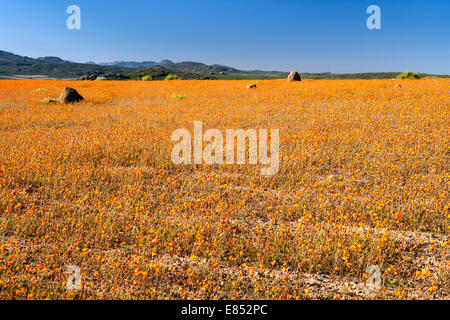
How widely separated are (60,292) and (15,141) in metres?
9.05

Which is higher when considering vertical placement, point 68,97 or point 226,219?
point 68,97

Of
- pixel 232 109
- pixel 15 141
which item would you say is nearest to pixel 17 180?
pixel 15 141

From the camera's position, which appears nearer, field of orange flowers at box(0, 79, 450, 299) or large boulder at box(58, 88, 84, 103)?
field of orange flowers at box(0, 79, 450, 299)

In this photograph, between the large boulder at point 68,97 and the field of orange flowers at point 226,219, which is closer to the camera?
the field of orange flowers at point 226,219

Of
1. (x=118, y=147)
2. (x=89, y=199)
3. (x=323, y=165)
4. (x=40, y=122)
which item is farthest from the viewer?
(x=40, y=122)

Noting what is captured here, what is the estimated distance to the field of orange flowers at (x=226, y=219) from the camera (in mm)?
3664

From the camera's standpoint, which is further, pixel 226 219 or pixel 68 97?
pixel 68 97

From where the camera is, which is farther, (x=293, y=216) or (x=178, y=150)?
(x=178, y=150)

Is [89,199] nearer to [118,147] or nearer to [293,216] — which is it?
[118,147]

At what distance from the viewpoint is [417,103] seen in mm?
15289

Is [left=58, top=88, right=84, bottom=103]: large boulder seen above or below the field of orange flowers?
above

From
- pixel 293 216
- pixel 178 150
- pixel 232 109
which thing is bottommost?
pixel 293 216

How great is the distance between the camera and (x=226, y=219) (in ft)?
16.8

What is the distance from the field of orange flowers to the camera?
366cm
